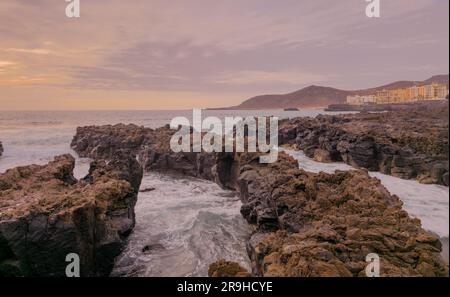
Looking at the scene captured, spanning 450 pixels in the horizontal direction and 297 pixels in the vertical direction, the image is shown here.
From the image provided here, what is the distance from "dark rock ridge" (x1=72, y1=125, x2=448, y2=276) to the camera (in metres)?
7.09

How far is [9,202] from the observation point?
10.8 metres

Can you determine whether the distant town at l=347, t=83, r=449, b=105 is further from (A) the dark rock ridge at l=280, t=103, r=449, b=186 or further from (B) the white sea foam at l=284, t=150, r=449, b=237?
(A) the dark rock ridge at l=280, t=103, r=449, b=186

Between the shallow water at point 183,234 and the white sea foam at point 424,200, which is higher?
→ the white sea foam at point 424,200

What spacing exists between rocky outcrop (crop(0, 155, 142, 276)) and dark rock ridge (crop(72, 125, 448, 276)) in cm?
477

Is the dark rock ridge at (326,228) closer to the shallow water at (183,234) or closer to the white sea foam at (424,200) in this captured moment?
the white sea foam at (424,200)

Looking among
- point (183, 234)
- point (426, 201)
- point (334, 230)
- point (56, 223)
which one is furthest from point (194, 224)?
point (426, 201)

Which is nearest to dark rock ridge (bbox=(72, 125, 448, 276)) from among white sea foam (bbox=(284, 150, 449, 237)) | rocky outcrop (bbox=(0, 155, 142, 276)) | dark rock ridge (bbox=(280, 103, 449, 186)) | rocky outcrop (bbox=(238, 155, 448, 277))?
rocky outcrop (bbox=(238, 155, 448, 277))

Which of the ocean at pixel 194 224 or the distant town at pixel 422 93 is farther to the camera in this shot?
the ocean at pixel 194 224

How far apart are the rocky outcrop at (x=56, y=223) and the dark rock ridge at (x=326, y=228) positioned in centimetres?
477

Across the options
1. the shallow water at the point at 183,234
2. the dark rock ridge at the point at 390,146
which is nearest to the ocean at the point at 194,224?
the shallow water at the point at 183,234

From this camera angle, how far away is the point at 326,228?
349 inches

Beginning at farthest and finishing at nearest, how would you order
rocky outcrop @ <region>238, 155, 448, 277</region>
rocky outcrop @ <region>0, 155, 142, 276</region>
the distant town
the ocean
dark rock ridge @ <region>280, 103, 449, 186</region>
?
dark rock ridge @ <region>280, 103, 449, 186</region>, the ocean, rocky outcrop @ <region>0, 155, 142, 276</region>, rocky outcrop @ <region>238, 155, 448, 277</region>, the distant town

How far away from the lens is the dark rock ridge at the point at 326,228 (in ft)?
23.3

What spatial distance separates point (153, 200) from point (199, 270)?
10.2 m
